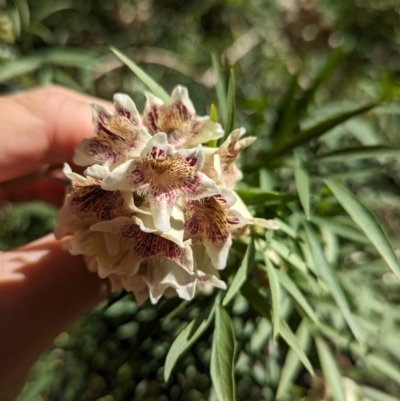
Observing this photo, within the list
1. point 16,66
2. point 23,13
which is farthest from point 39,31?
point 16,66

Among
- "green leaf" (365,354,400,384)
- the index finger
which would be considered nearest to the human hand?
the index finger

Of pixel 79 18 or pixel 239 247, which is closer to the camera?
pixel 239 247

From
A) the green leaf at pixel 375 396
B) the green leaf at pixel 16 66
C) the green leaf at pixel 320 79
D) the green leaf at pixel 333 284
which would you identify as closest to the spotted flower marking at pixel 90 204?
the green leaf at pixel 333 284

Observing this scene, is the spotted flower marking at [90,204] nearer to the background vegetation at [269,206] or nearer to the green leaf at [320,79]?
the background vegetation at [269,206]

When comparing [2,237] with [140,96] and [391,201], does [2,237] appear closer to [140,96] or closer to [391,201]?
[140,96]

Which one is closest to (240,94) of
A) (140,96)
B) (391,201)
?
(140,96)

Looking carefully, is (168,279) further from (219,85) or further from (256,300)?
(219,85)

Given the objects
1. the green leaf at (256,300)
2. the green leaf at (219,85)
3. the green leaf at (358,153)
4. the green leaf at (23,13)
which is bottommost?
the green leaf at (256,300)

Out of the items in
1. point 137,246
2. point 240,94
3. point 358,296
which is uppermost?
point 137,246
